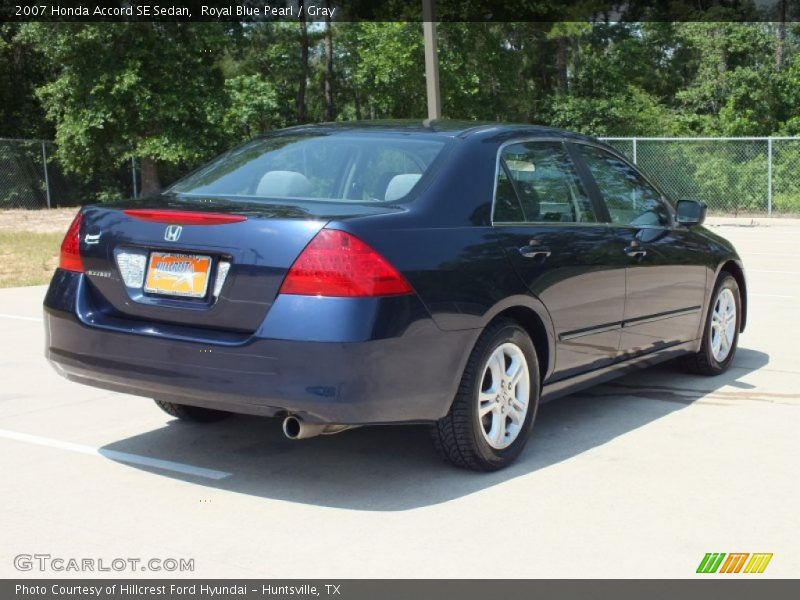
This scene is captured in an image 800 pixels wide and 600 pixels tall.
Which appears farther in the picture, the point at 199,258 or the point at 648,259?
the point at 648,259

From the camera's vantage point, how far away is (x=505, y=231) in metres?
5.18

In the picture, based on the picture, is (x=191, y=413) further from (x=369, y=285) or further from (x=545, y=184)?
(x=545, y=184)

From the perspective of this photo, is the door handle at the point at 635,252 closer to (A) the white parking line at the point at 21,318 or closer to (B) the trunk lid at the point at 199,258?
(B) the trunk lid at the point at 199,258

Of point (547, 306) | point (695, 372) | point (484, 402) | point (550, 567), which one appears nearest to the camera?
point (550, 567)

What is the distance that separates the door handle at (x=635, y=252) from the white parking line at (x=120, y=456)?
2565 millimetres

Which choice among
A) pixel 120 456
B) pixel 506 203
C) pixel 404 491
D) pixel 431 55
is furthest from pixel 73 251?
pixel 431 55

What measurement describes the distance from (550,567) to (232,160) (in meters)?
2.94

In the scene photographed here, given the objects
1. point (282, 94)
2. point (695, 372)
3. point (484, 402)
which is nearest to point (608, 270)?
point (484, 402)

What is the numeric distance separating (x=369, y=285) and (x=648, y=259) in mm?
2502

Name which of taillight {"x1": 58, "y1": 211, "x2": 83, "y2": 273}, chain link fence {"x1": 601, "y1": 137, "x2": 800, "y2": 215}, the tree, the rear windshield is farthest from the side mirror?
the tree

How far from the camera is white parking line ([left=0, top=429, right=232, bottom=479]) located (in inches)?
200

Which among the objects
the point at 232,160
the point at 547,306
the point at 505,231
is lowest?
the point at 547,306

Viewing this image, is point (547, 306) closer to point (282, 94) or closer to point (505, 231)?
point (505, 231)

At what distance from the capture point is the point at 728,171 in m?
25.3
